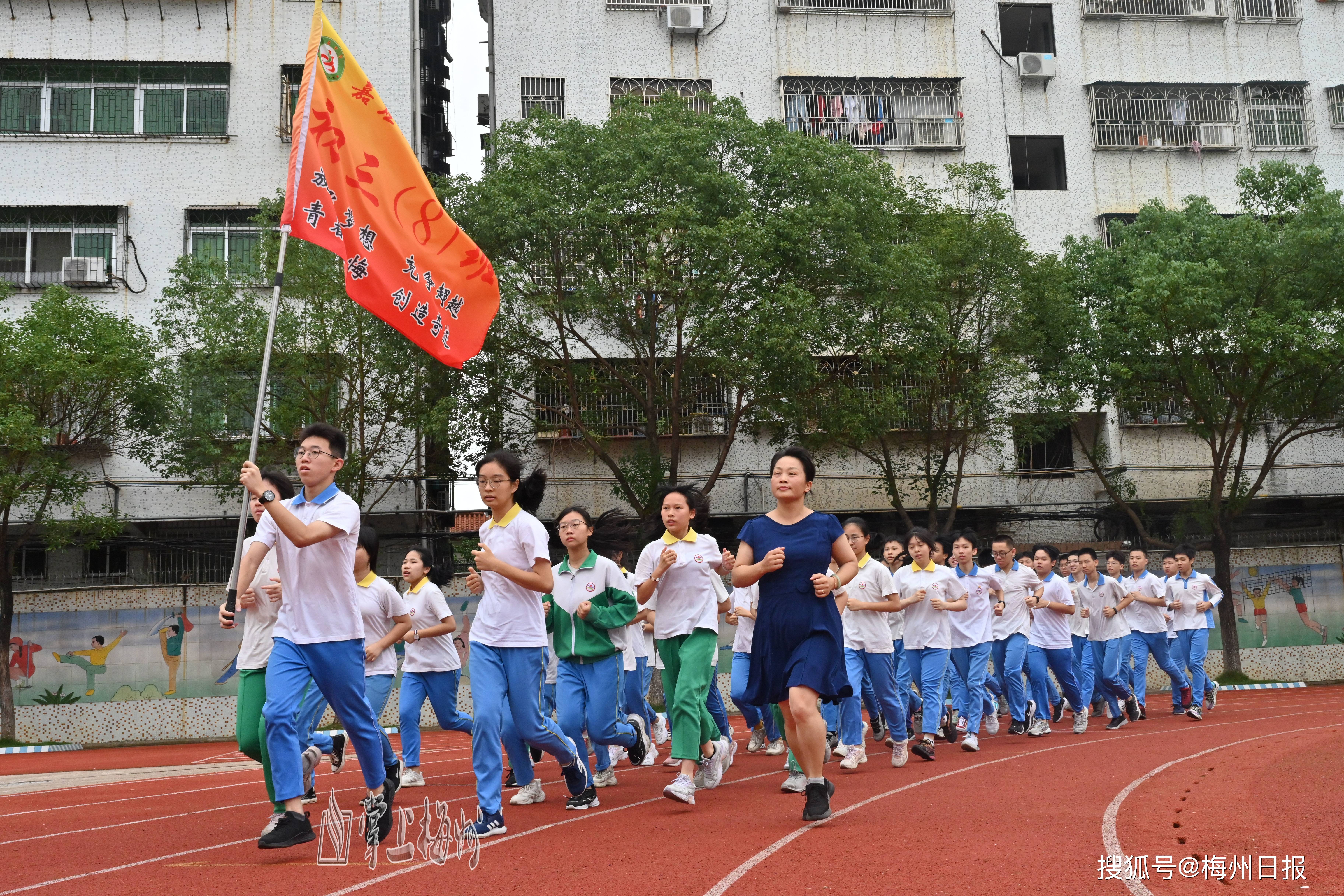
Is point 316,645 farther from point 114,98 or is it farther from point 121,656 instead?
point 114,98

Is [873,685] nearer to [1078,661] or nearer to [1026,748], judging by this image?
[1026,748]

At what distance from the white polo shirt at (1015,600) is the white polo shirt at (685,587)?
15.4 feet

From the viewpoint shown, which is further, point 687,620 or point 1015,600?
point 1015,600

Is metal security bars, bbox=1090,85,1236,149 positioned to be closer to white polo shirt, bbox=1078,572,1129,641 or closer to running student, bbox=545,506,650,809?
white polo shirt, bbox=1078,572,1129,641

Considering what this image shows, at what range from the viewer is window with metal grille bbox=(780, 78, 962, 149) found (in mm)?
24875

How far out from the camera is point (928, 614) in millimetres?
10219

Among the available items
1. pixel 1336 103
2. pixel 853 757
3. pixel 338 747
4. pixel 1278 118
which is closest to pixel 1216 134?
pixel 1278 118

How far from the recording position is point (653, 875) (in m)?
5.16

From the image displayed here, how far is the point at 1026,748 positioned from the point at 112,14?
2098 centimetres

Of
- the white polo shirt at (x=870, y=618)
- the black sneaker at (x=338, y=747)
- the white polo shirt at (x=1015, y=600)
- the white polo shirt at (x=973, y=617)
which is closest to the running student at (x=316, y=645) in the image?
the black sneaker at (x=338, y=747)

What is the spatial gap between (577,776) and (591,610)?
0.97 metres

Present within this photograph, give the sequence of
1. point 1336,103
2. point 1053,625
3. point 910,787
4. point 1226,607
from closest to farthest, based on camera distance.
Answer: point 910,787 → point 1053,625 → point 1226,607 → point 1336,103

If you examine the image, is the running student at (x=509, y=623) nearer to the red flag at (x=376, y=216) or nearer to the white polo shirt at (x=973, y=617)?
the red flag at (x=376, y=216)

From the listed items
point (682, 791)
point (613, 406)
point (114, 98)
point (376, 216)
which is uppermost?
point (114, 98)
